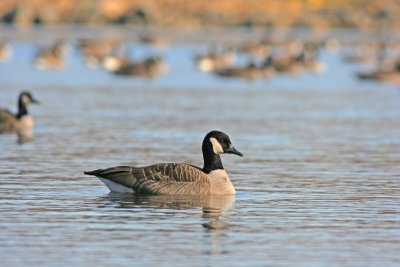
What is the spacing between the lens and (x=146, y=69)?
2019 inches

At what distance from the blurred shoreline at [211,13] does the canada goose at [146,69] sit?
56.0m

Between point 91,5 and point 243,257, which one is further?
point 91,5

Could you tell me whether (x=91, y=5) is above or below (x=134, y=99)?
above

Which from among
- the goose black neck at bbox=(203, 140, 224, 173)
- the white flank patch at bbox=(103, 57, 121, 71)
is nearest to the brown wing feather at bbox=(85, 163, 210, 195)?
the goose black neck at bbox=(203, 140, 224, 173)

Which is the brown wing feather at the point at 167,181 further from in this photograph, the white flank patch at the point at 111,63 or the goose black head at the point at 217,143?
the white flank patch at the point at 111,63

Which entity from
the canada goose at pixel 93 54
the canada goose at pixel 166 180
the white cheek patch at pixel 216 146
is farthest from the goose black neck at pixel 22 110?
the canada goose at pixel 93 54

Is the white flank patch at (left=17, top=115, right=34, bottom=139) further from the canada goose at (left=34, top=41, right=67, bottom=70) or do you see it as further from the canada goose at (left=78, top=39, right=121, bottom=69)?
the canada goose at (left=78, top=39, right=121, bottom=69)

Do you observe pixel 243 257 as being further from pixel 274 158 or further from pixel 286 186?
pixel 274 158

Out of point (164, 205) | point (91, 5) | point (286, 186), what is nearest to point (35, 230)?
point (164, 205)

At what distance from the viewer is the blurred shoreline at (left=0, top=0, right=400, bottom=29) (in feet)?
360

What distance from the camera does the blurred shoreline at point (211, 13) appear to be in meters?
110

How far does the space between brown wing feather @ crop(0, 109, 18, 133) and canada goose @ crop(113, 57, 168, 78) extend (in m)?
22.0

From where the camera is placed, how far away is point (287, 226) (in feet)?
48.6

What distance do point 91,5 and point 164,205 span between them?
9596 centimetres
